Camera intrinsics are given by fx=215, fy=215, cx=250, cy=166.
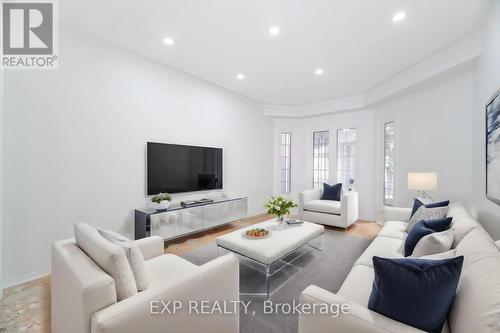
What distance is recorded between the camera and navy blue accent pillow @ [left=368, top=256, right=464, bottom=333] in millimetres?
968

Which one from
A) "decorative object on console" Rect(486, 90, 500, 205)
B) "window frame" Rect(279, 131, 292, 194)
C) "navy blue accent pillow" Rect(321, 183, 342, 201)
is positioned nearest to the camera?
"decorative object on console" Rect(486, 90, 500, 205)

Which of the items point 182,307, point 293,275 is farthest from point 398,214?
point 182,307

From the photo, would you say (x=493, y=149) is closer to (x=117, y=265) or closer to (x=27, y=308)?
(x=117, y=265)

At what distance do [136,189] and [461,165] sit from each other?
4.76m

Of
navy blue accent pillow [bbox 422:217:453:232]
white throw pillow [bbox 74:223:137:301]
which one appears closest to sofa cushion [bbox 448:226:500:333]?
navy blue accent pillow [bbox 422:217:453:232]

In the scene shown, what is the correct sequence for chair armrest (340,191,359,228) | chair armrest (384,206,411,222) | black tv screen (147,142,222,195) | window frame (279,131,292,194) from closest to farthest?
chair armrest (384,206,411,222) < black tv screen (147,142,222,195) < chair armrest (340,191,359,228) < window frame (279,131,292,194)

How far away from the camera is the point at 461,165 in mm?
3088

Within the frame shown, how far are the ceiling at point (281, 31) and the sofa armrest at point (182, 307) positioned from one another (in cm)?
247

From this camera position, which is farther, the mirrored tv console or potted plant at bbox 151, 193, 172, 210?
potted plant at bbox 151, 193, 172, 210

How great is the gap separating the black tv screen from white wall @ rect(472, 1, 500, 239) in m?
3.75

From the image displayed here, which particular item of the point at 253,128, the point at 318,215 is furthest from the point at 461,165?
the point at 253,128

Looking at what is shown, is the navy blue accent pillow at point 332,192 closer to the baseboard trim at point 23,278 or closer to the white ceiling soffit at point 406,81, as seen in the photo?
the white ceiling soffit at point 406,81

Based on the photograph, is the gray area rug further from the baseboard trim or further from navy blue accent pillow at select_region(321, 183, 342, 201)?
the baseboard trim

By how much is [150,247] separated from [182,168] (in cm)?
192
